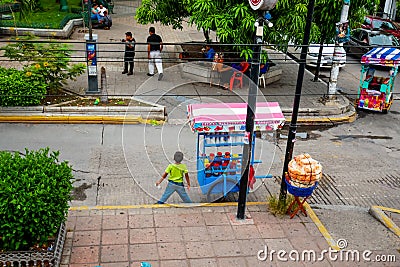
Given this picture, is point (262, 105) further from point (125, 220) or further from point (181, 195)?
point (125, 220)

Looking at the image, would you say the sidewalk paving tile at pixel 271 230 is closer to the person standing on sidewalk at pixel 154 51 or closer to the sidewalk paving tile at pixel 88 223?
the sidewalk paving tile at pixel 88 223

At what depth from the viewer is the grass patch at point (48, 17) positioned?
22.2 metres

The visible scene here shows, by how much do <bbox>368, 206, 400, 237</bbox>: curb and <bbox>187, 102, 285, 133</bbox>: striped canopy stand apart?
8.39ft

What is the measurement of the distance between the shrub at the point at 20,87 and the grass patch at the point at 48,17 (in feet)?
24.6

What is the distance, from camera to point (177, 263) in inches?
304

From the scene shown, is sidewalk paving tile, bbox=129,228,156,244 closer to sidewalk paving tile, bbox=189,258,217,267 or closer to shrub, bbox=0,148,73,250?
sidewalk paving tile, bbox=189,258,217,267

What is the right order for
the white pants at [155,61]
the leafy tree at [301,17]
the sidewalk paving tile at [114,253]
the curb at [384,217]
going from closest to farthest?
the sidewalk paving tile at [114,253] → the curb at [384,217] → the leafy tree at [301,17] → the white pants at [155,61]

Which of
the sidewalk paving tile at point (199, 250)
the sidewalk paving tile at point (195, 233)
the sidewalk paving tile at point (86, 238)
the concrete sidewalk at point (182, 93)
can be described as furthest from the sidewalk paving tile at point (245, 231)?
the concrete sidewalk at point (182, 93)

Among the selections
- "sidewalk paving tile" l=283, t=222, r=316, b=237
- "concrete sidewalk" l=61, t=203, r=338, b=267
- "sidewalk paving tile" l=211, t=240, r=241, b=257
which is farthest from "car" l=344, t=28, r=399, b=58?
"sidewalk paving tile" l=211, t=240, r=241, b=257

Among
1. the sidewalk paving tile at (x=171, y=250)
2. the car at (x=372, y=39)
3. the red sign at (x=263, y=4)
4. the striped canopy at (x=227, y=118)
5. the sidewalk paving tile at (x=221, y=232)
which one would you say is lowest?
the sidewalk paving tile at (x=171, y=250)

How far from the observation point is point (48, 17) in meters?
24.5

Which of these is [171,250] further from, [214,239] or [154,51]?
[154,51]

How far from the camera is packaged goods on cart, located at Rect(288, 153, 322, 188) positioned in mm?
8633

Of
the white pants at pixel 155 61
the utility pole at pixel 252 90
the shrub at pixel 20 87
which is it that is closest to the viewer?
the utility pole at pixel 252 90
